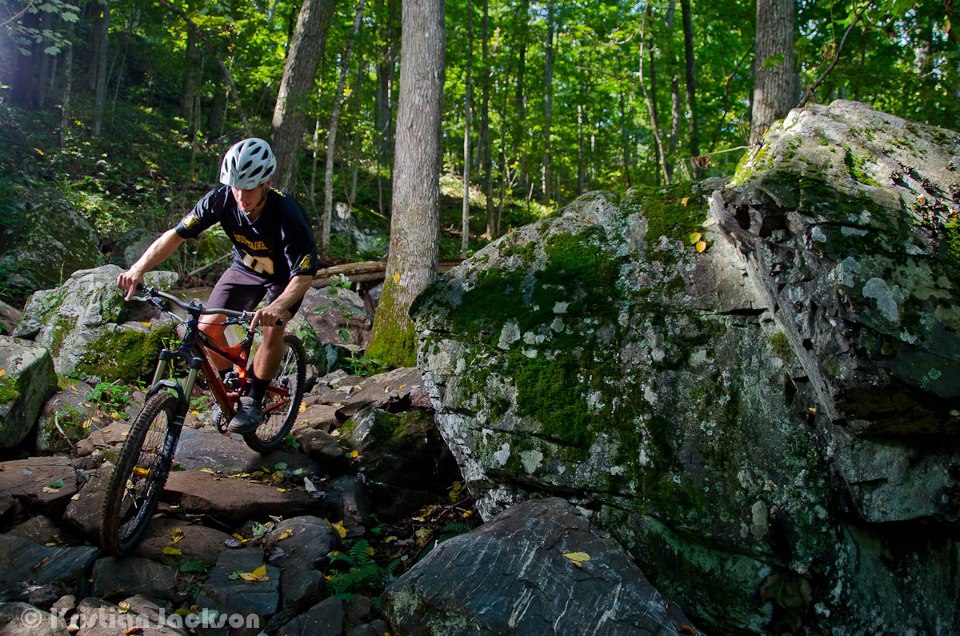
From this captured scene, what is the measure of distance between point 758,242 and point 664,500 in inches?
64.5

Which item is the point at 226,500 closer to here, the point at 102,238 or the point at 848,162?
the point at 848,162

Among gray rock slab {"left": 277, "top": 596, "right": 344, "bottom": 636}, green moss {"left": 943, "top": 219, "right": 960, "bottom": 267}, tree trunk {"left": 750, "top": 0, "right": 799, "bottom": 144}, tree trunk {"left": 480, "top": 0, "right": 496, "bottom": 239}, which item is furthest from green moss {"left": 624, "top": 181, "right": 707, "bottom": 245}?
tree trunk {"left": 480, "top": 0, "right": 496, "bottom": 239}

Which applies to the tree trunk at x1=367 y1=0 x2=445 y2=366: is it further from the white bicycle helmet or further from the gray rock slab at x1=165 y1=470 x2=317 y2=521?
the white bicycle helmet

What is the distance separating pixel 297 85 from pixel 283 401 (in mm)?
8094

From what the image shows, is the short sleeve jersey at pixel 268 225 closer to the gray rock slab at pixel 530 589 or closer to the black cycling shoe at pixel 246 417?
the black cycling shoe at pixel 246 417

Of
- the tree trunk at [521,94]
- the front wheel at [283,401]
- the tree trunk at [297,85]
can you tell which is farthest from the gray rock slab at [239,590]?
the tree trunk at [521,94]

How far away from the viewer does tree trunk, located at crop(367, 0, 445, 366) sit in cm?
760

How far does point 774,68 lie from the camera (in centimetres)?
839

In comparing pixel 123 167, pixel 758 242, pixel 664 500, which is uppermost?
pixel 123 167

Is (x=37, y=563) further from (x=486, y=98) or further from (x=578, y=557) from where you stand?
(x=486, y=98)

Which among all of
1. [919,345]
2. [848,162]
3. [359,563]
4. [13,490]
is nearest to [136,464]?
[13,490]

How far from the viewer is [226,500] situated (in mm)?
4098

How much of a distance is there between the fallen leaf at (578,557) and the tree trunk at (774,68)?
23.6ft

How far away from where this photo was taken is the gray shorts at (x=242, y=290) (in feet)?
15.4
